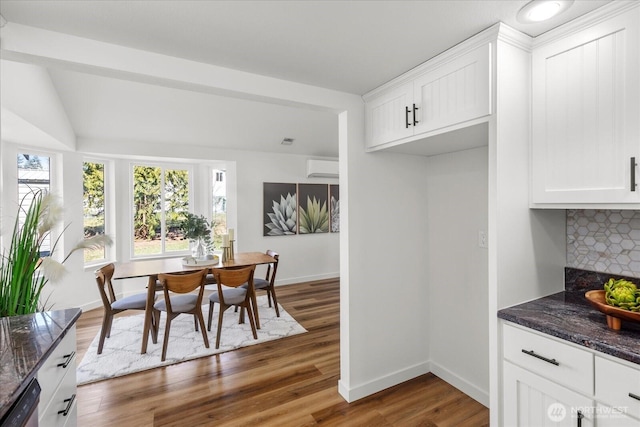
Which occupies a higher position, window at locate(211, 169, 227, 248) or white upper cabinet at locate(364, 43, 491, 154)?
white upper cabinet at locate(364, 43, 491, 154)

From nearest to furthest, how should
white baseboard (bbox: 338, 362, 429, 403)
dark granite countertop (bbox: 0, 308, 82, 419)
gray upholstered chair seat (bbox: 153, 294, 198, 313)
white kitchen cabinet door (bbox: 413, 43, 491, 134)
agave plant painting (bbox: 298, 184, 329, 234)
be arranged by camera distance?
dark granite countertop (bbox: 0, 308, 82, 419) → white kitchen cabinet door (bbox: 413, 43, 491, 134) → white baseboard (bbox: 338, 362, 429, 403) → gray upholstered chair seat (bbox: 153, 294, 198, 313) → agave plant painting (bbox: 298, 184, 329, 234)

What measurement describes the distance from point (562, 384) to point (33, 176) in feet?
16.7

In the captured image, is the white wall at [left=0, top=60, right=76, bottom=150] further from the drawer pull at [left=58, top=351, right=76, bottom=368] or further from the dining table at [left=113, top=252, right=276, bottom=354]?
the drawer pull at [left=58, top=351, right=76, bottom=368]

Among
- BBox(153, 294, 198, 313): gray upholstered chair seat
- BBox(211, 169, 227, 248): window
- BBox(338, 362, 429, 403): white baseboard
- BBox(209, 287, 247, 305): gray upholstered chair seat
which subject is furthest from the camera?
BBox(211, 169, 227, 248): window

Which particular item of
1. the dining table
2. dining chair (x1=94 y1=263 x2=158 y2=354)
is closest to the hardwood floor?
dining chair (x1=94 y1=263 x2=158 y2=354)

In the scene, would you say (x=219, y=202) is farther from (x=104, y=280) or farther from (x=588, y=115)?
(x=588, y=115)

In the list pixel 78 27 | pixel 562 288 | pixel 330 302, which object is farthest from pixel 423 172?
pixel 330 302

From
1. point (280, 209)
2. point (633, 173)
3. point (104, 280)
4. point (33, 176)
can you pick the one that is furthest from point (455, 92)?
point (33, 176)

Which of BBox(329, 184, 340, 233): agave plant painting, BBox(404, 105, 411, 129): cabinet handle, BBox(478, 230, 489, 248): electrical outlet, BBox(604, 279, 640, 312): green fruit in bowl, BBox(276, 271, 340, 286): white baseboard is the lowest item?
BBox(276, 271, 340, 286): white baseboard

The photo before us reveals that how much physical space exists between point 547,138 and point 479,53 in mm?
555

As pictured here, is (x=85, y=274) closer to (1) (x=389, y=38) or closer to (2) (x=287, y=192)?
(2) (x=287, y=192)

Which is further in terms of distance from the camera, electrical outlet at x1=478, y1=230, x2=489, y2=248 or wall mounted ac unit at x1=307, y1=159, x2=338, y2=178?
wall mounted ac unit at x1=307, y1=159, x2=338, y2=178

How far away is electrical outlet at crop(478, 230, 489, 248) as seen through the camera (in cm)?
215

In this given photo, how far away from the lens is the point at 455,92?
1.68 meters
